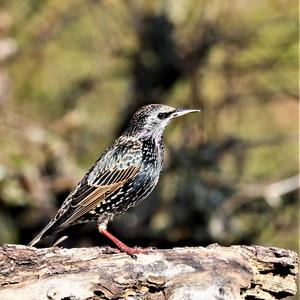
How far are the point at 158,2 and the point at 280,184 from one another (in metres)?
2.45

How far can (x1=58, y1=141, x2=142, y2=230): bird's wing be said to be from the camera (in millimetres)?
6254

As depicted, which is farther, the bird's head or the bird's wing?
the bird's head

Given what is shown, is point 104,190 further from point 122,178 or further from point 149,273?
point 149,273

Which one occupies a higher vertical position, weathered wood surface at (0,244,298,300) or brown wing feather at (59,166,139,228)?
brown wing feather at (59,166,139,228)

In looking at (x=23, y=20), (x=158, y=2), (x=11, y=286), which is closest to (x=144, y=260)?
(x=11, y=286)

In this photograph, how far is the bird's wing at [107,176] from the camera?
20.5ft

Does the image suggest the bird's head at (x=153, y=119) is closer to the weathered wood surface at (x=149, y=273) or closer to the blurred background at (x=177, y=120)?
the weathered wood surface at (x=149, y=273)

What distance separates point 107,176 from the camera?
639cm

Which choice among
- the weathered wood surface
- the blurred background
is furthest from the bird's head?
the blurred background

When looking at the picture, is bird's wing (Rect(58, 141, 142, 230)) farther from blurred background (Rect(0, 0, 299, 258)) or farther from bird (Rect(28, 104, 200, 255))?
blurred background (Rect(0, 0, 299, 258))

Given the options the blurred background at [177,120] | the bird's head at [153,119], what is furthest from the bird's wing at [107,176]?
the blurred background at [177,120]

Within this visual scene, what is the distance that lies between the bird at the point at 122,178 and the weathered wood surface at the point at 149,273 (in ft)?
2.36

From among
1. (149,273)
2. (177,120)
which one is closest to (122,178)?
(149,273)

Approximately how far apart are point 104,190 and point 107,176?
0.13 meters
